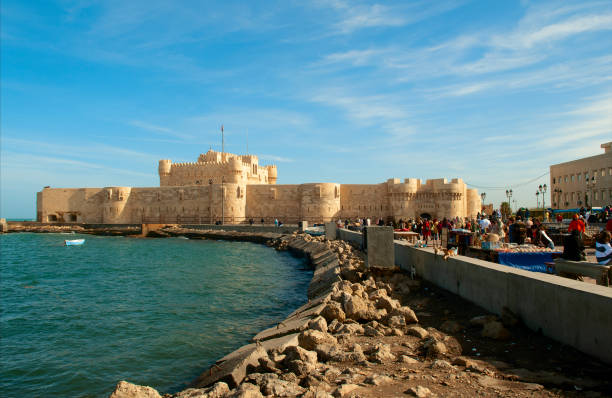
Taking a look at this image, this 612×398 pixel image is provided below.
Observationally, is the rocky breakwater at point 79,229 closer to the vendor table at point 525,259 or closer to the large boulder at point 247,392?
the vendor table at point 525,259

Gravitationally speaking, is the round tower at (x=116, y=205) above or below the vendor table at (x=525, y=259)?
above

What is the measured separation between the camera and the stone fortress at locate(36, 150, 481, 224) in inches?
1433

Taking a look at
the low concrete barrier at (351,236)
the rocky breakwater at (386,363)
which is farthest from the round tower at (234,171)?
the rocky breakwater at (386,363)

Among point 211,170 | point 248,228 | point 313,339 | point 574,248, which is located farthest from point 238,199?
point 313,339

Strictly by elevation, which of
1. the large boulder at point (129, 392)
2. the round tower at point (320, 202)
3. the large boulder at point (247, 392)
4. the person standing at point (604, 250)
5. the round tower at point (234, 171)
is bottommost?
the large boulder at point (129, 392)

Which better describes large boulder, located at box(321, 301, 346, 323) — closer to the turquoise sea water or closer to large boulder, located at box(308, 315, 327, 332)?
large boulder, located at box(308, 315, 327, 332)

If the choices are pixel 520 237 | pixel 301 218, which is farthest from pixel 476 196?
pixel 520 237

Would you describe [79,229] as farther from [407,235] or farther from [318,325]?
[318,325]

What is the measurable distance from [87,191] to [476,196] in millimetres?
37893

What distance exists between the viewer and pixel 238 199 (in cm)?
4047

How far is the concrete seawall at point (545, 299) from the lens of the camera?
155 inches

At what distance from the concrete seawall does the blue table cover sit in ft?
3.90

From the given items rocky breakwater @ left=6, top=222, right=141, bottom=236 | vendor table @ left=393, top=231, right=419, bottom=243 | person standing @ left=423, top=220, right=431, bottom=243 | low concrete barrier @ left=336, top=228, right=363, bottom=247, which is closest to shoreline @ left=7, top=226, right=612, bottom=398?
vendor table @ left=393, top=231, right=419, bottom=243

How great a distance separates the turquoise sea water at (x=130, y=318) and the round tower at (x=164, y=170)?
2658 cm
